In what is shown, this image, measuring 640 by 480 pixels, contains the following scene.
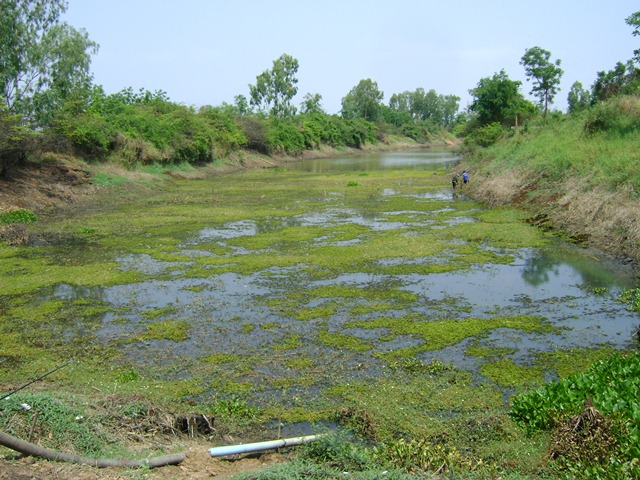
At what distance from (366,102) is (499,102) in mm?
67687

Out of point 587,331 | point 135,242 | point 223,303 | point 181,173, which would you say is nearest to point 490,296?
point 587,331

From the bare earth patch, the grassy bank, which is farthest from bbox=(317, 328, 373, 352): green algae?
the grassy bank

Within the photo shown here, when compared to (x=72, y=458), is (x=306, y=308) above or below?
below

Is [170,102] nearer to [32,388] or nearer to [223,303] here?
[223,303]

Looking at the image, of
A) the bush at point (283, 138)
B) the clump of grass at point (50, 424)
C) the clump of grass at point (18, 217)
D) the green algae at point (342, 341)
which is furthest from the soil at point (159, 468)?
the bush at point (283, 138)

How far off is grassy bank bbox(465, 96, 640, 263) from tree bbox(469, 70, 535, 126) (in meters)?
15.7

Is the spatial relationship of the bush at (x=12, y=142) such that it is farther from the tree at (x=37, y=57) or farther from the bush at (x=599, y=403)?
the bush at (x=599, y=403)

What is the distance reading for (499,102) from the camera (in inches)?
2020

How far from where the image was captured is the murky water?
951cm

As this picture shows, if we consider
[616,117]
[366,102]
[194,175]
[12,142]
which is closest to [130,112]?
[194,175]

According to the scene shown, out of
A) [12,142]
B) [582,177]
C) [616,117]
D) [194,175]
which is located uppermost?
[616,117]

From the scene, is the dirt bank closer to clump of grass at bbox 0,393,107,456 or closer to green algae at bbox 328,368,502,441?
green algae at bbox 328,368,502,441

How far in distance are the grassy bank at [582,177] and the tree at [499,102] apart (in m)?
15.7

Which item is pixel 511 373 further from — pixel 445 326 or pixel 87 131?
pixel 87 131
